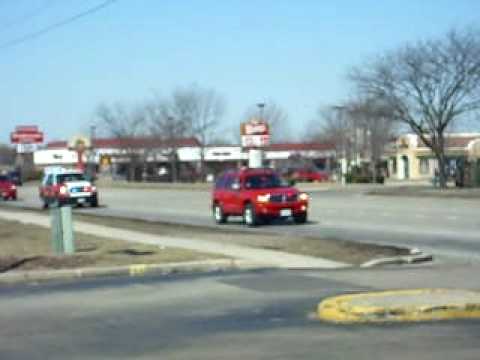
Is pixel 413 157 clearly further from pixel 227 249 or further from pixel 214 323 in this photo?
pixel 214 323

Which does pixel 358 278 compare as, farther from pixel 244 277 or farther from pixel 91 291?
pixel 91 291

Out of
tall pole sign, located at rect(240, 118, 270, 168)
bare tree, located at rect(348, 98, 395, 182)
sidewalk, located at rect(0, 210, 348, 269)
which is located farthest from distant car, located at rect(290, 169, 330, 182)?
sidewalk, located at rect(0, 210, 348, 269)

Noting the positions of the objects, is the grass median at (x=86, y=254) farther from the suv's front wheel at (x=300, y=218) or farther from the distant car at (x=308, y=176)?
→ the distant car at (x=308, y=176)

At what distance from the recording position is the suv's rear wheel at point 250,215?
28250 millimetres

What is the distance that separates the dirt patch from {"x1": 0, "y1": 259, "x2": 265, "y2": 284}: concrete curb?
7.22 ft

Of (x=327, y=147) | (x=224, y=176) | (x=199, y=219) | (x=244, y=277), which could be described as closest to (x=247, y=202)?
(x=224, y=176)

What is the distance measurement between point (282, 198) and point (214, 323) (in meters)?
17.8

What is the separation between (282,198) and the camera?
28.1 meters

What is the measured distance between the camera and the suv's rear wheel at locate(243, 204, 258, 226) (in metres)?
28.2

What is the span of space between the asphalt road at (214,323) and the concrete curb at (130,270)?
0.81m

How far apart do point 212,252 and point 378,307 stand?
333 inches

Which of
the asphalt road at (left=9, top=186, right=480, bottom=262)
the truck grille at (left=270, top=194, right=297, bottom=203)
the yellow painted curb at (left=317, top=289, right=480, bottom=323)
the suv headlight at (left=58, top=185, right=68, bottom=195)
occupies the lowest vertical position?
the asphalt road at (left=9, top=186, right=480, bottom=262)

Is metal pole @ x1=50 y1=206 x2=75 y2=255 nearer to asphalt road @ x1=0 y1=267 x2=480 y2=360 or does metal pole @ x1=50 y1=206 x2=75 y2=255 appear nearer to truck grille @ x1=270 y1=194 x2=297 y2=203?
asphalt road @ x1=0 y1=267 x2=480 y2=360

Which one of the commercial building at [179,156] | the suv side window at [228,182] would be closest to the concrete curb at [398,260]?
the suv side window at [228,182]
